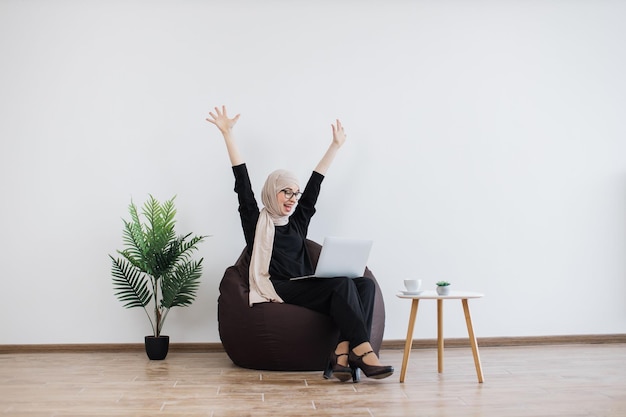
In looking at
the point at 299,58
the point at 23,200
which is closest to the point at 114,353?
the point at 23,200

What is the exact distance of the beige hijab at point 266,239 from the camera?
12.1ft

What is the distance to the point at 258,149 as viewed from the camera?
452 cm

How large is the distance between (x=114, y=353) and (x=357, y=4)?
303 cm

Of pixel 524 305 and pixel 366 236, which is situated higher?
pixel 366 236

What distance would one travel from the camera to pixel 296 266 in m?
3.87

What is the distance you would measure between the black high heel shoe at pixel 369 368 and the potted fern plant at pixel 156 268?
133 centimetres

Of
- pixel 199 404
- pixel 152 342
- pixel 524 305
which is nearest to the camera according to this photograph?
pixel 199 404

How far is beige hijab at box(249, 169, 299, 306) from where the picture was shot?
3699 mm

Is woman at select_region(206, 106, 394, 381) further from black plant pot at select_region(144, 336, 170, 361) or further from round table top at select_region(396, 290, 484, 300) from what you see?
black plant pot at select_region(144, 336, 170, 361)

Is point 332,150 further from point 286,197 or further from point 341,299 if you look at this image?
point 341,299

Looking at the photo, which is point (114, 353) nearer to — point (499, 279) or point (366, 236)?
point (366, 236)

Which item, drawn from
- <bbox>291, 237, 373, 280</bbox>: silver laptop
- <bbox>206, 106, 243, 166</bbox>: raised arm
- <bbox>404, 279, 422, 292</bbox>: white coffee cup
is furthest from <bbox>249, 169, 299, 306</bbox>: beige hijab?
<bbox>404, 279, 422, 292</bbox>: white coffee cup

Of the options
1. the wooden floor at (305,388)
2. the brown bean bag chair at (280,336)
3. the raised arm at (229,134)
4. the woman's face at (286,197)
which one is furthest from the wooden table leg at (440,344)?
the raised arm at (229,134)

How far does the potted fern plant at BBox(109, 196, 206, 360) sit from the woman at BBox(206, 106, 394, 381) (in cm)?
52
